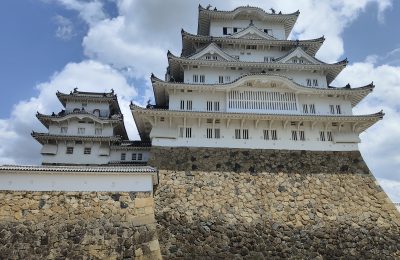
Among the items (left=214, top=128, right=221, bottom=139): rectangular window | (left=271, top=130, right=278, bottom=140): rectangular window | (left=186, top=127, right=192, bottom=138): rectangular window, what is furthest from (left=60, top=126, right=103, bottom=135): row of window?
(left=271, top=130, right=278, bottom=140): rectangular window

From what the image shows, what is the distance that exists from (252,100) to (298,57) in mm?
5822

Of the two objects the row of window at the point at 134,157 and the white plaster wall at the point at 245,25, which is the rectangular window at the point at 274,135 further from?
the white plaster wall at the point at 245,25

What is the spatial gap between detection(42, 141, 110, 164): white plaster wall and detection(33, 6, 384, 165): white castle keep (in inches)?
2.5

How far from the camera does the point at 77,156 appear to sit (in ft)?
73.4

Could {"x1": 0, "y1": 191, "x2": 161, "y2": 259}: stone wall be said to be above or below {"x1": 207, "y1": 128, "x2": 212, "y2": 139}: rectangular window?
below

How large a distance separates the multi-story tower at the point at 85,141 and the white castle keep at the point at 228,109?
0.06 meters

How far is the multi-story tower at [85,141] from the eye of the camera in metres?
22.2

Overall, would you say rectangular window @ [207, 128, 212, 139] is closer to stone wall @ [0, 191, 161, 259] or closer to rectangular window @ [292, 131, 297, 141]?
rectangular window @ [292, 131, 297, 141]

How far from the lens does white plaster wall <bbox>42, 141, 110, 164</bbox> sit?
72.6ft

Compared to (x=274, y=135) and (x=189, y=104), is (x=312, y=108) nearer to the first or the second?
(x=274, y=135)

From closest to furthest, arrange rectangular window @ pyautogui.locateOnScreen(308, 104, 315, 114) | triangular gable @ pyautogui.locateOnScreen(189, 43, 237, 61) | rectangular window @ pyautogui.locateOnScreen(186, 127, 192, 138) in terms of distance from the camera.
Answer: rectangular window @ pyautogui.locateOnScreen(186, 127, 192, 138) < rectangular window @ pyautogui.locateOnScreen(308, 104, 315, 114) < triangular gable @ pyautogui.locateOnScreen(189, 43, 237, 61)

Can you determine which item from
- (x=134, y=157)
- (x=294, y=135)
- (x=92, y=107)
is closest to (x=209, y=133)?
(x=294, y=135)

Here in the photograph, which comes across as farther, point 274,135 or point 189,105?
point 189,105

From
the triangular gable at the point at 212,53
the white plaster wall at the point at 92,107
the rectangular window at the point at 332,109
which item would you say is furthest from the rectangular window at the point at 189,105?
the rectangular window at the point at 332,109
